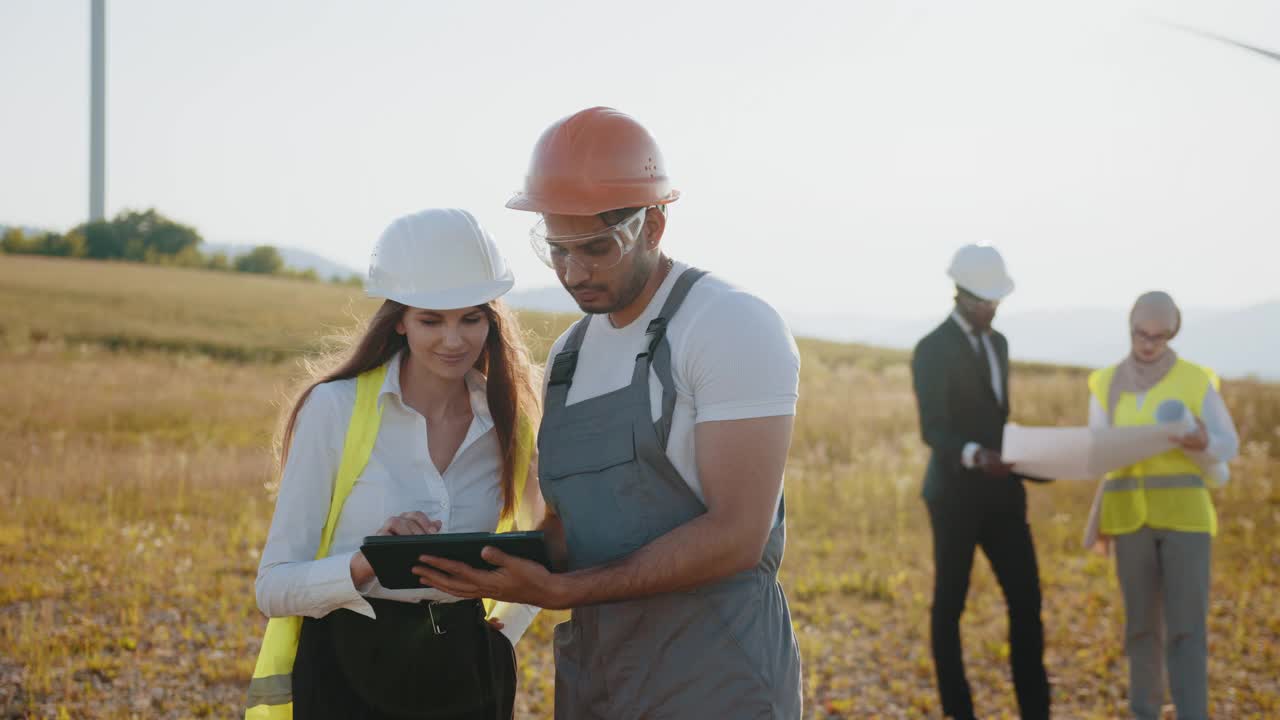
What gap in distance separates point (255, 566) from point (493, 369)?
589cm

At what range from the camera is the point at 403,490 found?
9.00 feet

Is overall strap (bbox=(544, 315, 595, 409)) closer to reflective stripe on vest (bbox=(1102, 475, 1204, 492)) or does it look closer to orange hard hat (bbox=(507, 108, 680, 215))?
orange hard hat (bbox=(507, 108, 680, 215))

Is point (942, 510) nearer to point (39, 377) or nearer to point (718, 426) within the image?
point (718, 426)

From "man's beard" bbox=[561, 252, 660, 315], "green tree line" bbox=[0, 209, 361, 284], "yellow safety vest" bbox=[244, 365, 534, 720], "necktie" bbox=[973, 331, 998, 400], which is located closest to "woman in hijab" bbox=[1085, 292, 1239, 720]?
"necktie" bbox=[973, 331, 998, 400]

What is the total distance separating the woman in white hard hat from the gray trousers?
3777mm

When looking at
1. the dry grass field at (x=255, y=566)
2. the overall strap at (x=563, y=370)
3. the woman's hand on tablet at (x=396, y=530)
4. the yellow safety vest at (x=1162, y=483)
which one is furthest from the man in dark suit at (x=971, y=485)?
the woman's hand on tablet at (x=396, y=530)

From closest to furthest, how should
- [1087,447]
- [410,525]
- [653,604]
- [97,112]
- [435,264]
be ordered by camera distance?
1. [653,604]
2. [410,525]
3. [435,264]
4. [1087,447]
5. [97,112]

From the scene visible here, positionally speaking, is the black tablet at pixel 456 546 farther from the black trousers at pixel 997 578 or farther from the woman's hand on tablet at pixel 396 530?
the black trousers at pixel 997 578

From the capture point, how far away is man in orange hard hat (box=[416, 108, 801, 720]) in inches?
89.4

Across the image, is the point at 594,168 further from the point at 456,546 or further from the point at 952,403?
the point at 952,403

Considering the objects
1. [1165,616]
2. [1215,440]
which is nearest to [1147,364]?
[1215,440]

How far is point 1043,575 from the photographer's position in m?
8.83

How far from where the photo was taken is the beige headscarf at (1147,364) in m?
5.36

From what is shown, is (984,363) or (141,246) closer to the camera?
(984,363)
